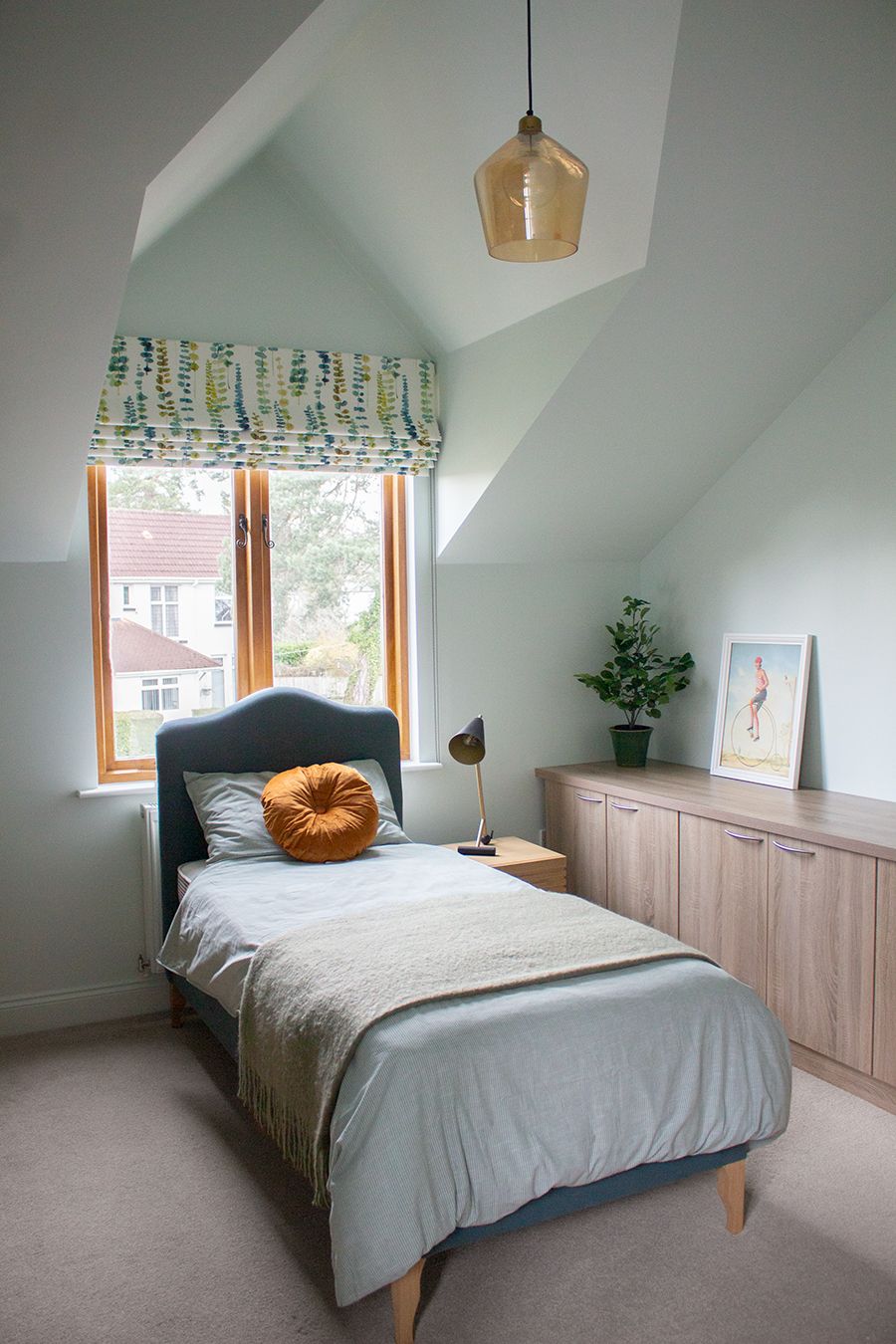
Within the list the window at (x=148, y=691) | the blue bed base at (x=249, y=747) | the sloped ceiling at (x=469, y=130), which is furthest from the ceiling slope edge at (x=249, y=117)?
the blue bed base at (x=249, y=747)

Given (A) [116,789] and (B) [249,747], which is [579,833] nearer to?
(B) [249,747]

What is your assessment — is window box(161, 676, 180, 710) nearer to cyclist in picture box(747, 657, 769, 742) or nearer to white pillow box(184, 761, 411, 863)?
white pillow box(184, 761, 411, 863)

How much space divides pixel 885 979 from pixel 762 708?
4.19 ft

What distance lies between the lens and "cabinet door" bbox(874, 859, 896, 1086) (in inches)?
117

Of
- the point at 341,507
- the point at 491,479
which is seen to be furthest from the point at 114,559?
the point at 491,479

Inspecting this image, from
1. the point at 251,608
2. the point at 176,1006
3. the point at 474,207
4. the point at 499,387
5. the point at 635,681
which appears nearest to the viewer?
the point at 474,207

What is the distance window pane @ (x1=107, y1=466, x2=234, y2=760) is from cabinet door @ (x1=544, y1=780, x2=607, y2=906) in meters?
1.42

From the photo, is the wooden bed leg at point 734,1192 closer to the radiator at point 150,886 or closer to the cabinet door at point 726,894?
the cabinet door at point 726,894

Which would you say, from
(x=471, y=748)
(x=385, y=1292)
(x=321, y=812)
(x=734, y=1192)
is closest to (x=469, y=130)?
(x=471, y=748)

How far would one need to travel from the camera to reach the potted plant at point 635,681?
14.5ft

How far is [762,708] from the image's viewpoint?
13.3ft

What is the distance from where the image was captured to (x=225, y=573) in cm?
410

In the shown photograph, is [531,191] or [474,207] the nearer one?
[531,191]

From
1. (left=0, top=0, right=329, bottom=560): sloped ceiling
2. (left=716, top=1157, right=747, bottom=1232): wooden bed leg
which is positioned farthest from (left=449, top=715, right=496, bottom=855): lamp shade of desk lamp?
(left=0, top=0, right=329, bottom=560): sloped ceiling
